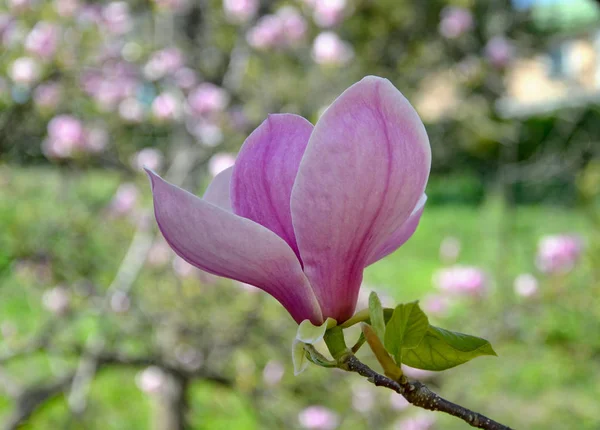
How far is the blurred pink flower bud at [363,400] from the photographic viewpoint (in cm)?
212

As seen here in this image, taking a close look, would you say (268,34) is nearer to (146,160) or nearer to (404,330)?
(146,160)

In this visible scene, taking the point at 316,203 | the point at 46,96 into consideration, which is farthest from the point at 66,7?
the point at 316,203

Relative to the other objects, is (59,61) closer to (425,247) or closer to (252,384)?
(252,384)

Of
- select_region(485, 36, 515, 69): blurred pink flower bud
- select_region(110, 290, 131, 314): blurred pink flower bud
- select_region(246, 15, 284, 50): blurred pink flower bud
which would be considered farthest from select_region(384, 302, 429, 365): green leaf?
select_region(485, 36, 515, 69): blurred pink flower bud

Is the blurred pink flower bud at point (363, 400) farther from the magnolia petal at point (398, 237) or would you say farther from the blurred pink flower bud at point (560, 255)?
the magnolia petal at point (398, 237)

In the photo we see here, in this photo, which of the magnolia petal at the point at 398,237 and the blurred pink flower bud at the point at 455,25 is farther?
the blurred pink flower bud at the point at 455,25

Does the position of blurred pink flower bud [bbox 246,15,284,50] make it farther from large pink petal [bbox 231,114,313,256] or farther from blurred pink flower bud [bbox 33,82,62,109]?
large pink petal [bbox 231,114,313,256]

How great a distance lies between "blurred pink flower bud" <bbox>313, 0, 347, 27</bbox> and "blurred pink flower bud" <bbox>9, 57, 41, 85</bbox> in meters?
0.97

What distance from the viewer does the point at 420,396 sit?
0.35m

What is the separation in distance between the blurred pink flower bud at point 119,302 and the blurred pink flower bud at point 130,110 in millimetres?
664

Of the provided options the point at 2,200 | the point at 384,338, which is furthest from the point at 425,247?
the point at 384,338

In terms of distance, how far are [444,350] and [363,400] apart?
186 cm

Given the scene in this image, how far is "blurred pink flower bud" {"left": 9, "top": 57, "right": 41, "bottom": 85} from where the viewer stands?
1.97 meters

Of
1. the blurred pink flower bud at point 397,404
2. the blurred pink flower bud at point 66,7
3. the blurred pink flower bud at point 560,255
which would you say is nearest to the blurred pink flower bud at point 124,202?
the blurred pink flower bud at point 66,7
